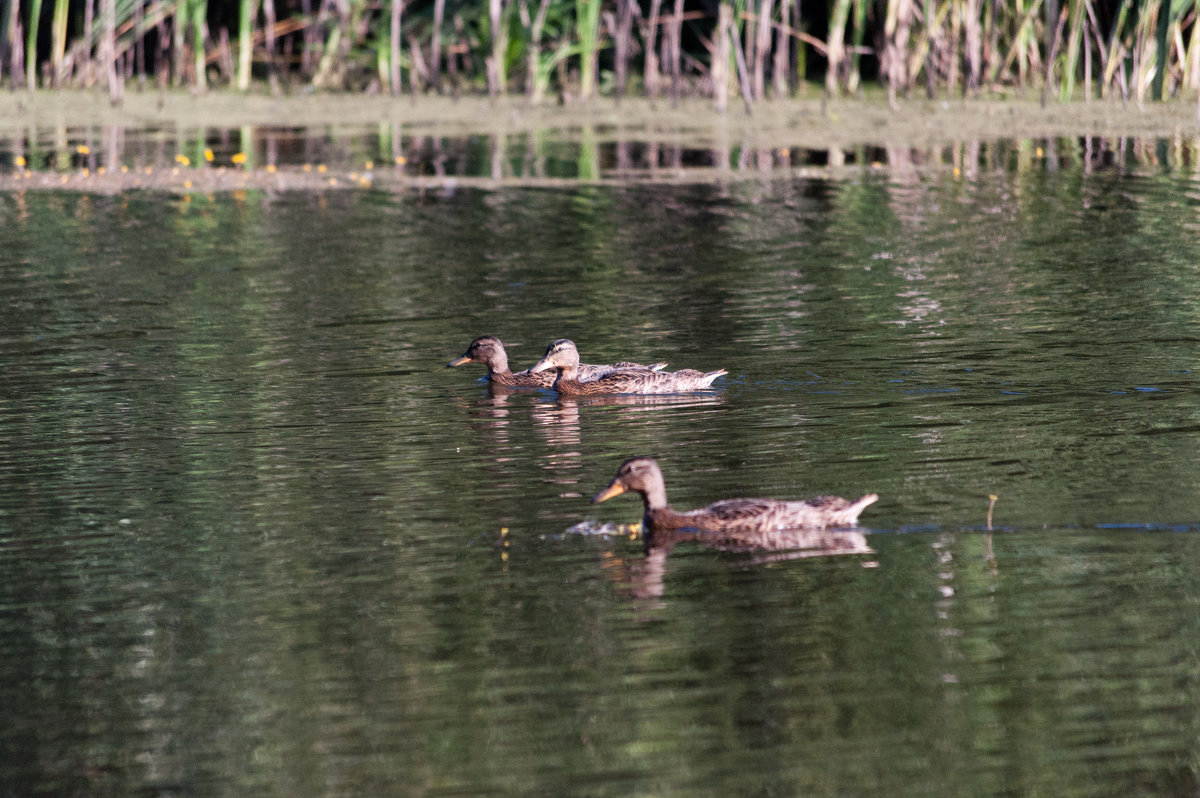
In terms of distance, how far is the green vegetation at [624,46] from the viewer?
1079 inches

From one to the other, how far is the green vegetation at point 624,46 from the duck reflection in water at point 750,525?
17501 millimetres

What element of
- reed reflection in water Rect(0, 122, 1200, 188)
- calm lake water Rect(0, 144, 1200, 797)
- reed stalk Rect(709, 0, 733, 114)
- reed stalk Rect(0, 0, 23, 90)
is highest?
reed stalk Rect(0, 0, 23, 90)

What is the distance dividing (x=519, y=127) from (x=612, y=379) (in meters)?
16.5

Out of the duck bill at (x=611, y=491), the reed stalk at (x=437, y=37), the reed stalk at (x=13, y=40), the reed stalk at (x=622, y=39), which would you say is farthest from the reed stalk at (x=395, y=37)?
the duck bill at (x=611, y=491)

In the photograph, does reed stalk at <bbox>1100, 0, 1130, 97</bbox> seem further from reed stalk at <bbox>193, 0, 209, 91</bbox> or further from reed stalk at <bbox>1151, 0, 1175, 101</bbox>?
reed stalk at <bbox>193, 0, 209, 91</bbox>

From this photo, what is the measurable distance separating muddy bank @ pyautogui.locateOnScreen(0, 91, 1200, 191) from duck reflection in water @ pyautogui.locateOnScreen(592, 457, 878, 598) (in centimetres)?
1547

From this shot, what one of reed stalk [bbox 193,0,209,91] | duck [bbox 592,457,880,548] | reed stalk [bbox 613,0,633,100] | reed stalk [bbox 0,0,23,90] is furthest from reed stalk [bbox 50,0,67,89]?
duck [bbox 592,457,880,548]

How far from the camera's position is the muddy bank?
2473 cm

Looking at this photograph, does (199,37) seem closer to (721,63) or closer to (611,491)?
(721,63)

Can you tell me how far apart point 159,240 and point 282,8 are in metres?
15.0

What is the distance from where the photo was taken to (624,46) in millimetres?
28625

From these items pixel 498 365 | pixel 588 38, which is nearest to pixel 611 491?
pixel 498 365

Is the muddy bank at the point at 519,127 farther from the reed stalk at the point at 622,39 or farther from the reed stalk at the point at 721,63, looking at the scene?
the reed stalk at the point at 622,39

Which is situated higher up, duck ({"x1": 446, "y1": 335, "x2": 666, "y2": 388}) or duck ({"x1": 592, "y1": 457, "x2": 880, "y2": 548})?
duck ({"x1": 446, "y1": 335, "x2": 666, "y2": 388})
